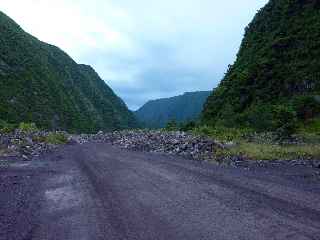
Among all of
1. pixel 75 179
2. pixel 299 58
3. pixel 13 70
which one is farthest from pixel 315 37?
pixel 13 70

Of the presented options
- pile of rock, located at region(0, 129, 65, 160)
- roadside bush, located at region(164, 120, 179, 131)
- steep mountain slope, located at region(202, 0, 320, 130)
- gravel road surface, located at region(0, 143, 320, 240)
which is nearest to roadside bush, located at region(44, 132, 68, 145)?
pile of rock, located at region(0, 129, 65, 160)

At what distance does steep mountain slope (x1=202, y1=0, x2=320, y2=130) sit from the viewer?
51.8m

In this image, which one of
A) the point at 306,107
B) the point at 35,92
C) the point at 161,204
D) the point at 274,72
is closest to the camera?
the point at 161,204

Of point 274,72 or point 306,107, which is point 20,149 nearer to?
point 306,107

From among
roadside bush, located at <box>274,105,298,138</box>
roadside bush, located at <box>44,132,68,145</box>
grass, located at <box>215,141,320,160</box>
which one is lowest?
grass, located at <box>215,141,320,160</box>

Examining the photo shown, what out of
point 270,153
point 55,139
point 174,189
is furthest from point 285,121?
point 174,189

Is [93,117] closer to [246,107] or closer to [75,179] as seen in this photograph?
[246,107]

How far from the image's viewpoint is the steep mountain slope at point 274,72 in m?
51.8

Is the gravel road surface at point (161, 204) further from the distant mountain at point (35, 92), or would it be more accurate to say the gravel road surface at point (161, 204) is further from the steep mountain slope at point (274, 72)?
the distant mountain at point (35, 92)

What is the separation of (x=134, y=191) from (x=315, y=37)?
54374mm

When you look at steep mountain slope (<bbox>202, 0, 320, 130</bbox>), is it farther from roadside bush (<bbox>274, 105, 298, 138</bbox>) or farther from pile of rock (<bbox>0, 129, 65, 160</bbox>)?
pile of rock (<bbox>0, 129, 65, 160</bbox>)

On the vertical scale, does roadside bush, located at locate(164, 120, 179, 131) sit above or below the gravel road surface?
above

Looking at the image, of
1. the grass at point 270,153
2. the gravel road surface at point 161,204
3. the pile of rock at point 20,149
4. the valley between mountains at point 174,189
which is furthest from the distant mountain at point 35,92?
the gravel road surface at point 161,204

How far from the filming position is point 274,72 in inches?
2484
